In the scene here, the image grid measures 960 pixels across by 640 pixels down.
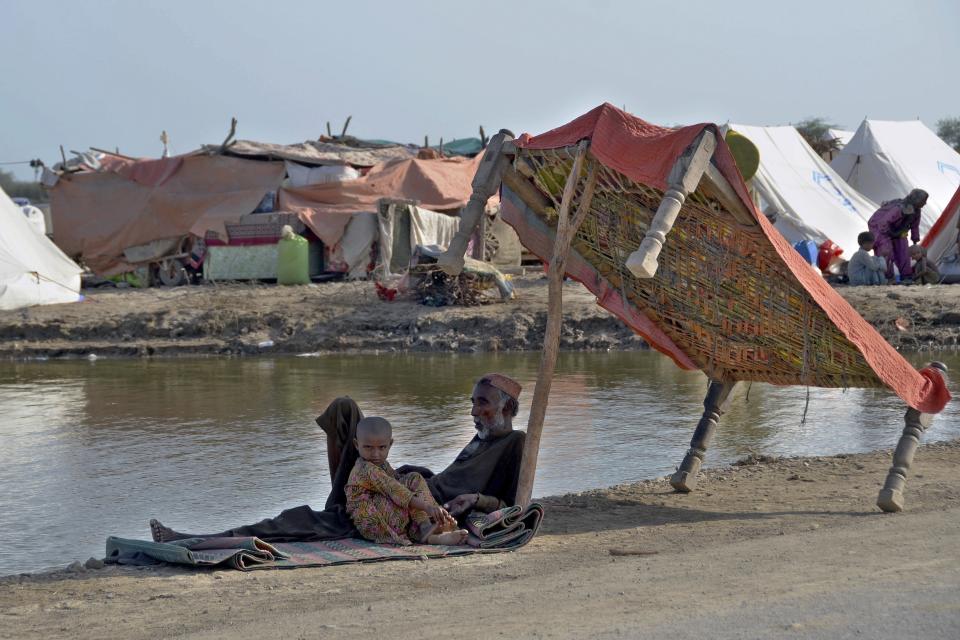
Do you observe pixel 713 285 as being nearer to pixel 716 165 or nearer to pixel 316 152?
pixel 716 165

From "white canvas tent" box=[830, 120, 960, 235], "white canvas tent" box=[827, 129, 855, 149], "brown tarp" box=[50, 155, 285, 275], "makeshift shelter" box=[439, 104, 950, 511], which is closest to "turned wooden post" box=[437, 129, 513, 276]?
"makeshift shelter" box=[439, 104, 950, 511]

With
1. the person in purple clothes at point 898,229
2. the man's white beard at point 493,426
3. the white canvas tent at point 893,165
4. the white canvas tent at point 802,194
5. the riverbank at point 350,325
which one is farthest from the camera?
the white canvas tent at point 893,165

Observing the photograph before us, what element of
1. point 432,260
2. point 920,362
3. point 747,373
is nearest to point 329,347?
point 432,260

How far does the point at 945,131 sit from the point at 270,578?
133ft

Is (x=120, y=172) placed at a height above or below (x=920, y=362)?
above

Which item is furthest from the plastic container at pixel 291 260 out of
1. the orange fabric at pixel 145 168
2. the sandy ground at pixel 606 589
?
the sandy ground at pixel 606 589

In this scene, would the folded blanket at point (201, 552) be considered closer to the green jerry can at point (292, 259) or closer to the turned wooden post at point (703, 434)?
the turned wooden post at point (703, 434)

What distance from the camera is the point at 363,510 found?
462cm

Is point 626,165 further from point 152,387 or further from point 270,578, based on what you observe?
point 152,387

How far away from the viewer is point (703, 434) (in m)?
5.84

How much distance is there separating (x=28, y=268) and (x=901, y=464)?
13.4 meters

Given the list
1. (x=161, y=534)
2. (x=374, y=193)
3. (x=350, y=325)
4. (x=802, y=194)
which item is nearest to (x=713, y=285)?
(x=161, y=534)

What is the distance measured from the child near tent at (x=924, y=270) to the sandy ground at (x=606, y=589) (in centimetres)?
1076

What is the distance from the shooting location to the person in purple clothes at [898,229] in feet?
50.1
